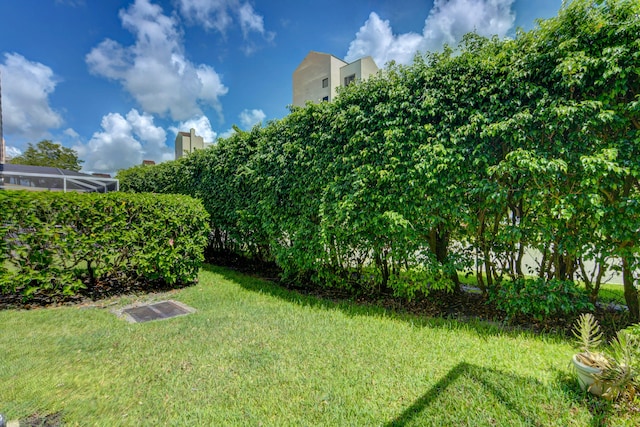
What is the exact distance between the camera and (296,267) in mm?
5449

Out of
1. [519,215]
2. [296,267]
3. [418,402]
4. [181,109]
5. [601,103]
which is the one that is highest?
[181,109]

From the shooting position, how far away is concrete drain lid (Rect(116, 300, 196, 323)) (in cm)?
412

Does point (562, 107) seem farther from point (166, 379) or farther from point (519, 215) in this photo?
point (166, 379)

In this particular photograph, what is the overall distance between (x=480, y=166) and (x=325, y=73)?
26538 millimetres

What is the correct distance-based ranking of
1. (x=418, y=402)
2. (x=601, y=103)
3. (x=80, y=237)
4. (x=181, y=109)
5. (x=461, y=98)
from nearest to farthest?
(x=418, y=402) < (x=601, y=103) < (x=461, y=98) < (x=80, y=237) < (x=181, y=109)

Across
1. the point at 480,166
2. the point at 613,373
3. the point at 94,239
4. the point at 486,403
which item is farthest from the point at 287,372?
the point at 94,239

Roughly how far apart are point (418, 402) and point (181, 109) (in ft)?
94.9

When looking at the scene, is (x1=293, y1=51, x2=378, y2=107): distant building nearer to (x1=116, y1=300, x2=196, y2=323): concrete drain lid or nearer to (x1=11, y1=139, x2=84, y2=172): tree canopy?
(x1=116, y1=300, x2=196, y2=323): concrete drain lid

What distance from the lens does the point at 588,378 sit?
2.16 m

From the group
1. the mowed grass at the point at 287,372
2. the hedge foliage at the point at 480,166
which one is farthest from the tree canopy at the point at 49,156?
the hedge foliage at the point at 480,166

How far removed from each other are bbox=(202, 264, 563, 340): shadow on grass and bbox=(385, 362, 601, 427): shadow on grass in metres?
0.99

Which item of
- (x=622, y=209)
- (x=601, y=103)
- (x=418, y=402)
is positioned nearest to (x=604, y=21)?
(x=601, y=103)

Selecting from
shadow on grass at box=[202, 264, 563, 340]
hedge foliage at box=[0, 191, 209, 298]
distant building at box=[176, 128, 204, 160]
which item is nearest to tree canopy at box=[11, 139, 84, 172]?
distant building at box=[176, 128, 204, 160]

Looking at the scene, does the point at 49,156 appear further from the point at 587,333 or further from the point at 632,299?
the point at 632,299
